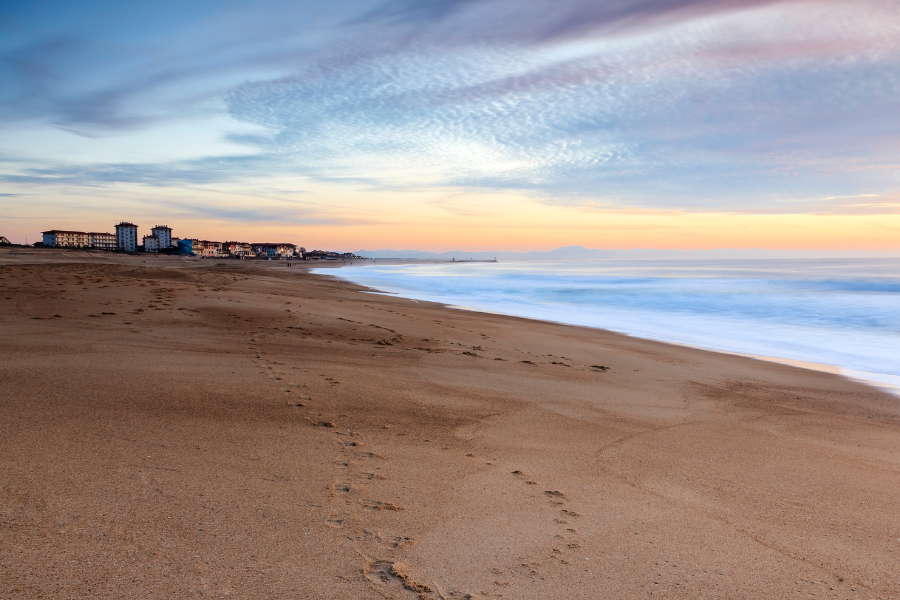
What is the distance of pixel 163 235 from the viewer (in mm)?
122250

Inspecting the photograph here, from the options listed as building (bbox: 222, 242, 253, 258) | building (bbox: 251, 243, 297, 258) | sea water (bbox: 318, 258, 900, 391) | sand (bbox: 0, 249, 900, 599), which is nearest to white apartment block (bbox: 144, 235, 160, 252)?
building (bbox: 222, 242, 253, 258)

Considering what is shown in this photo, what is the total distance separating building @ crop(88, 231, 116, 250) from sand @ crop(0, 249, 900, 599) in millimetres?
140734

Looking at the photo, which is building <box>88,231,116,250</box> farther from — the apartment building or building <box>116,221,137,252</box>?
the apartment building

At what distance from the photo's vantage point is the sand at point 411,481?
2.19 metres

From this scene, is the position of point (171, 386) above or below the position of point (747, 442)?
above

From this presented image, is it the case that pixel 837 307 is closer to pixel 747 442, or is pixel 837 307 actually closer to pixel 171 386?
pixel 747 442

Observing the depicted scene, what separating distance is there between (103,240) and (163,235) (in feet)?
55.8

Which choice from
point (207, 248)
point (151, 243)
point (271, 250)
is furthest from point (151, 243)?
point (271, 250)

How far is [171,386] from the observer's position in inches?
175

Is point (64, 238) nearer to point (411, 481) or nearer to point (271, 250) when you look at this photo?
point (271, 250)

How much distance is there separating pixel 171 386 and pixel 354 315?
6956 millimetres

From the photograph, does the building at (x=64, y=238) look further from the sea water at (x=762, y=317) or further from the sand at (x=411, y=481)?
the sand at (x=411, y=481)

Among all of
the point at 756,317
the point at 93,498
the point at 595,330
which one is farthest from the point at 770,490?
the point at 756,317

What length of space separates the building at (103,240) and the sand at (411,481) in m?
141
